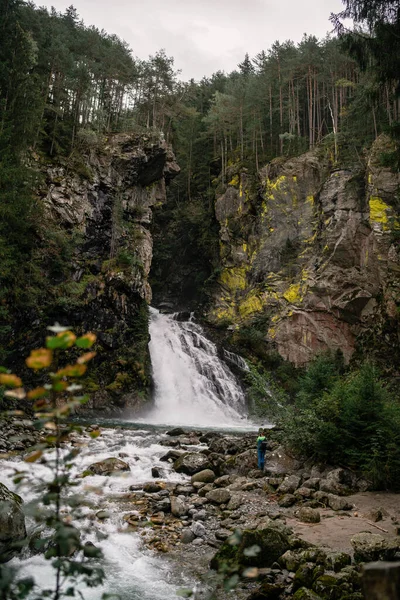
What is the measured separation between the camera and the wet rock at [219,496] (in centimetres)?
864

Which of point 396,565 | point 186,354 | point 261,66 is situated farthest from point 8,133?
point 261,66

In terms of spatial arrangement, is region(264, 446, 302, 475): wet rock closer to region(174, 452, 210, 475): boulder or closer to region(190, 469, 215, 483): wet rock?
region(190, 469, 215, 483): wet rock

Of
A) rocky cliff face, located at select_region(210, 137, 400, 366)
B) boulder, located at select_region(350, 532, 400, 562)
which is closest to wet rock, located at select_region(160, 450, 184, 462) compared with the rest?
boulder, located at select_region(350, 532, 400, 562)

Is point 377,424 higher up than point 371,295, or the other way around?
point 371,295

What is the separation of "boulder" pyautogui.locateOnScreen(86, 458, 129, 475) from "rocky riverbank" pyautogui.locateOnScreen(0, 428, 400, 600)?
0.13 feet

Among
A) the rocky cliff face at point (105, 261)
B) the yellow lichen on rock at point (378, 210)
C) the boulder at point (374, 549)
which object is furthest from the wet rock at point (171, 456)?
the yellow lichen on rock at point (378, 210)

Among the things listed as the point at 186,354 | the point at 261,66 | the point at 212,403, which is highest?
the point at 261,66

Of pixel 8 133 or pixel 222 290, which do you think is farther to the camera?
pixel 222 290

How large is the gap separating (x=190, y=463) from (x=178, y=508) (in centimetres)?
290

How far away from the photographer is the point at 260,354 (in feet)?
86.6

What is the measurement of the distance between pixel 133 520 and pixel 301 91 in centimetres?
3700

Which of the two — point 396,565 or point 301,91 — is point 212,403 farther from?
point 301,91

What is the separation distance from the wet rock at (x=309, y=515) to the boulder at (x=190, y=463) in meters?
3.77

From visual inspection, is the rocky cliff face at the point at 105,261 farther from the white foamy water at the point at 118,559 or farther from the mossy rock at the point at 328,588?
the mossy rock at the point at 328,588
